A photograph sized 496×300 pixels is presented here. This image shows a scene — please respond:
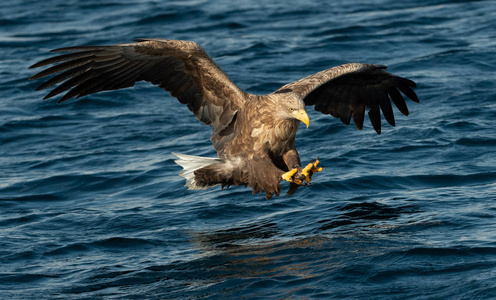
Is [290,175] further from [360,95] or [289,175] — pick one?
[360,95]

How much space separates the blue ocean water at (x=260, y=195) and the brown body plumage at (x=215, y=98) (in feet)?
2.01

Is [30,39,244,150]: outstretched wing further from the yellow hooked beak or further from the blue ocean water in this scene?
the blue ocean water

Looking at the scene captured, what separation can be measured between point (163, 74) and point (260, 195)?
1.84 meters

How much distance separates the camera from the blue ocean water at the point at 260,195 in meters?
6.40

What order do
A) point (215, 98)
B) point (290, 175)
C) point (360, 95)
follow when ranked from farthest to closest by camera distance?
1. point (360, 95)
2. point (215, 98)
3. point (290, 175)

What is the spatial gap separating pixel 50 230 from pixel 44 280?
1.34 m

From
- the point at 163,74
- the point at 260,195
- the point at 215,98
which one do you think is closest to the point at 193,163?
the point at 215,98

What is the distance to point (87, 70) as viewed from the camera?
24.7 feet

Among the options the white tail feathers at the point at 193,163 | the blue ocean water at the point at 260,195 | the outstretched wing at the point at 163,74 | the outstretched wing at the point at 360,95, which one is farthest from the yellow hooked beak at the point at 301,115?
the outstretched wing at the point at 360,95

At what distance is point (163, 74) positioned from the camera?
7.75 metres

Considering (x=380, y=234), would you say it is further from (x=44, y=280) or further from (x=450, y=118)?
(x=450, y=118)

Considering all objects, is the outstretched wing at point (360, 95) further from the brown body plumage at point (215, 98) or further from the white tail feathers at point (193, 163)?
the white tail feathers at point (193, 163)

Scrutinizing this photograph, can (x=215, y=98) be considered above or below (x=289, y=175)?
above

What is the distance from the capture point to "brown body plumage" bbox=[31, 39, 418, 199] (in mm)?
7238
